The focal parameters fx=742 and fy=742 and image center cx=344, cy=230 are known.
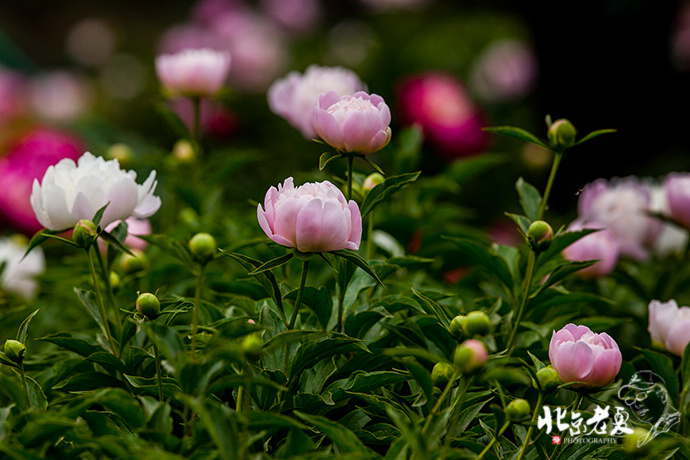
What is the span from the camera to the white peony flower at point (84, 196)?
1003 mm

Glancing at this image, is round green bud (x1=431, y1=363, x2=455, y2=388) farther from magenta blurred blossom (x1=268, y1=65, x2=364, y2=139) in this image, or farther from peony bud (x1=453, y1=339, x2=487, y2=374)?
magenta blurred blossom (x1=268, y1=65, x2=364, y2=139)

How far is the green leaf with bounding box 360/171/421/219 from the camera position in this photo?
97 centimetres

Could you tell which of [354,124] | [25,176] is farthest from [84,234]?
[25,176]

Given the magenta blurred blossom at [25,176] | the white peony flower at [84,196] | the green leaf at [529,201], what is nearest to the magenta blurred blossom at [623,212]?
the green leaf at [529,201]

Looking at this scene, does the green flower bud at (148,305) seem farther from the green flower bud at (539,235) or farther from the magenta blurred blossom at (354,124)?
the green flower bud at (539,235)

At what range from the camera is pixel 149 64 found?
5398mm

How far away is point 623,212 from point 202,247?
42.9 inches

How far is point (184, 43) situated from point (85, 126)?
8.70ft

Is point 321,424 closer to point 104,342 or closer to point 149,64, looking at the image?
point 104,342

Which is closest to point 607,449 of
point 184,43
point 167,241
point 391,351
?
point 391,351

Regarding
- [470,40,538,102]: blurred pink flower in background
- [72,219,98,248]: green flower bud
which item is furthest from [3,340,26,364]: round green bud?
[470,40,538,102]: blurred pink flower in background

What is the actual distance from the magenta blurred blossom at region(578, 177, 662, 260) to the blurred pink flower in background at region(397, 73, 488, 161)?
1.51m

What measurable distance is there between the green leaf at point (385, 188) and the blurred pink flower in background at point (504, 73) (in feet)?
11.0

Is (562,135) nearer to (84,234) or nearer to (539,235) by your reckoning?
(539,235)
